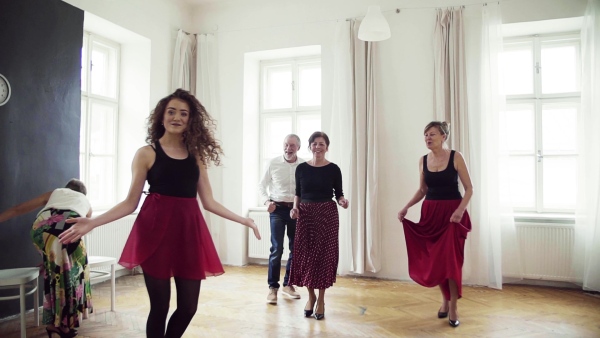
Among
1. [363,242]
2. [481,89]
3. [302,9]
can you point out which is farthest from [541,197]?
[302,9]

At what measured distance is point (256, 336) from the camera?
3.08 m

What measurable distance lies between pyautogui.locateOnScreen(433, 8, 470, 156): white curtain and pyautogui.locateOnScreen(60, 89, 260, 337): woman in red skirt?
3195 millimetres

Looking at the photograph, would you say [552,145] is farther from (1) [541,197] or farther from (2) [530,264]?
(2) [530,264]

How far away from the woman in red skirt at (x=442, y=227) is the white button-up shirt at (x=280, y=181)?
116 cm

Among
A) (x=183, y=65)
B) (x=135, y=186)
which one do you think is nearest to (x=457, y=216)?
(x=135, y=186)

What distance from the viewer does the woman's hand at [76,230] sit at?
70.7 inches

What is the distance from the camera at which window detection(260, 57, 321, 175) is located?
19.4 feet

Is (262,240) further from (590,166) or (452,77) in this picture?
(590,166)

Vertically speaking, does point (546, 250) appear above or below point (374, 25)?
below

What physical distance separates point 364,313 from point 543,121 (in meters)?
3.20

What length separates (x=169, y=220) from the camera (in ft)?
6.66

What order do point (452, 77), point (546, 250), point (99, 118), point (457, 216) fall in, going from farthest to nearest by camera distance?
point (99, 118), point (452, 77), point (546, 250), point (457, 216)

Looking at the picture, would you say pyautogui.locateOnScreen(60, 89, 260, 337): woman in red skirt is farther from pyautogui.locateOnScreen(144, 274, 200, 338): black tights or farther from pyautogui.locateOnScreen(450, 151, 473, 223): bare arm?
pyautogui.locateOnScreen(450, 151, 473, 223): bare arm

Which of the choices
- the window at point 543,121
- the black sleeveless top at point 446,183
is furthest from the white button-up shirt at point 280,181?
the window at point 543,121
